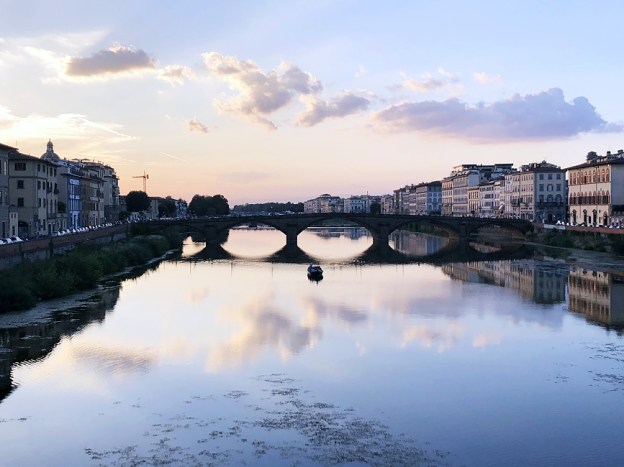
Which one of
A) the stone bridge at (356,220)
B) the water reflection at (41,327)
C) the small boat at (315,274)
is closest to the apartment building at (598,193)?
the stone bridge at (356,220)

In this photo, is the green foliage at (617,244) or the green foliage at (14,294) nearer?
the green foliage at (14,294)

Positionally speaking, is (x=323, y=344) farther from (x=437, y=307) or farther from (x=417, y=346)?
(x=437, y=307)

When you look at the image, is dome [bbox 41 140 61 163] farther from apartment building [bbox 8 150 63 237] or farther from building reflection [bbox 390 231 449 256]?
building reflection [bbox 390 231 449 256]

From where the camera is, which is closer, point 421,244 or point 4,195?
point 4,195

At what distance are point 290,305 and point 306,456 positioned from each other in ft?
73.0

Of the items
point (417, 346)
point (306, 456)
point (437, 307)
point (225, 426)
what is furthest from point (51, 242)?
point (306, 456)

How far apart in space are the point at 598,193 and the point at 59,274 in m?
58.1

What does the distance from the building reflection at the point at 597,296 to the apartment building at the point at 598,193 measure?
24.5 m

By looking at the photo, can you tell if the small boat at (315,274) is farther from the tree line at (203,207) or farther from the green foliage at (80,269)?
the tree line at (203,207)

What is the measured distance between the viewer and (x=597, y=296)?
1608 inches

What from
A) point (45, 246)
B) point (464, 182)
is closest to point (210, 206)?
point (464, 182)

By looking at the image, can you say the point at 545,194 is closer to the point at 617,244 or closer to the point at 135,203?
the point at 617,244

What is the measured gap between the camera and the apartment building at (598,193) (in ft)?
245

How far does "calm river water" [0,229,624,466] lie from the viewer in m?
→ 17.2
